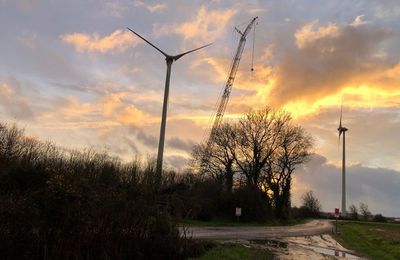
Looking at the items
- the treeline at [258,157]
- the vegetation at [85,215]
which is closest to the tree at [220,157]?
the treeline at [258,157]

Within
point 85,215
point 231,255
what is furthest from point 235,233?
point 85,215

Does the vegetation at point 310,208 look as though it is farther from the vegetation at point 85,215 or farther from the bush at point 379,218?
the vegetation at point 85,215

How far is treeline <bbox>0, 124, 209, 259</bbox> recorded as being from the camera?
17266 millimetres

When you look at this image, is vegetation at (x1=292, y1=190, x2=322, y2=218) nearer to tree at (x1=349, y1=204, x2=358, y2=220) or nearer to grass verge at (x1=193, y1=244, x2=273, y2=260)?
tree at (x1=349, y1=204, x2=358, y2=220)

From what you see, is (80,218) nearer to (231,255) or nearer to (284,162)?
(231,255)

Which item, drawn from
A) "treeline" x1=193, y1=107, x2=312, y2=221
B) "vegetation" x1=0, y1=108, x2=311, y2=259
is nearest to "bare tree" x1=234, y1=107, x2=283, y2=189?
"treeline" x1=193, y1=107, x2=312, y2=221

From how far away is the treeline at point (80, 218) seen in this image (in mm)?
17266

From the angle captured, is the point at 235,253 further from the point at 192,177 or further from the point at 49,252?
the point at 192,177

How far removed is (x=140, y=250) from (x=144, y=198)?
235 centimetres

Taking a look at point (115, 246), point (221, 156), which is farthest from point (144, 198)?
point (221, 156)

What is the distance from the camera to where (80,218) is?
1825 centimetres

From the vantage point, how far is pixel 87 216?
18656mm

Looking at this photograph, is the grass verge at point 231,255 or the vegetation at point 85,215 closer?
the vegetation at point 85,215

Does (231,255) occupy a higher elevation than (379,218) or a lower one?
lower
